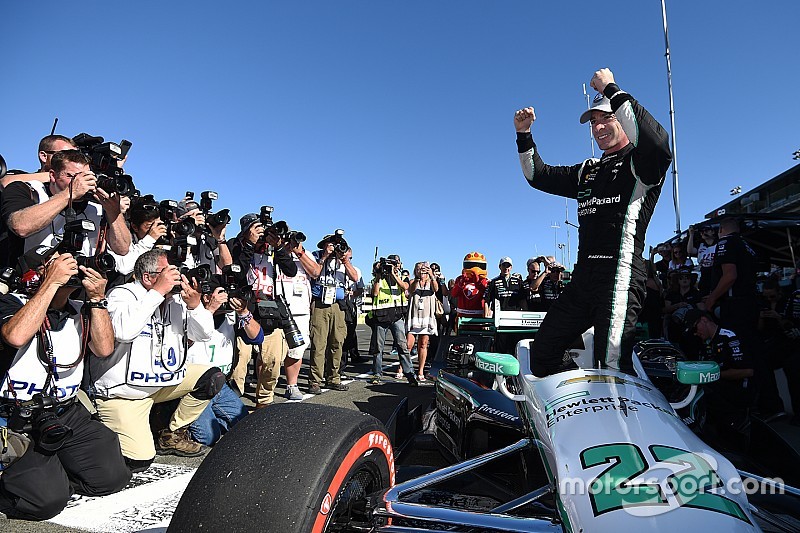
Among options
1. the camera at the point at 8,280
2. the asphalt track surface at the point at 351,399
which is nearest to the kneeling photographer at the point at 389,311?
the asphalt track surface at the point at 351,399

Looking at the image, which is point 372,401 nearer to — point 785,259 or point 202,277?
point 202,277

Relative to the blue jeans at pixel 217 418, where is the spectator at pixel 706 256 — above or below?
above

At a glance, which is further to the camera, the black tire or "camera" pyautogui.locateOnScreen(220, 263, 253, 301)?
"camera" pyautogui.locateOnScreen(220, 263, 253, 301)

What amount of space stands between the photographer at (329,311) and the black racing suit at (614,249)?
149 inches

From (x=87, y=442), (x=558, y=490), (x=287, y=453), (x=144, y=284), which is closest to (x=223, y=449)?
(x=287, y=453)

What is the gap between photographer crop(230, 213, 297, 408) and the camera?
15.8ft

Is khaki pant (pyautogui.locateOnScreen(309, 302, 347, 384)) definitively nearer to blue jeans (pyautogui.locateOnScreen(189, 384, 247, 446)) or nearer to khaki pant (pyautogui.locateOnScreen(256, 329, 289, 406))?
khaki pant (pyautogui.locateOnScreen(256, 329, 289, 406))

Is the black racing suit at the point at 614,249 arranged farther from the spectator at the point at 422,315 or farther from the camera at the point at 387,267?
the camera at the point at 387,267

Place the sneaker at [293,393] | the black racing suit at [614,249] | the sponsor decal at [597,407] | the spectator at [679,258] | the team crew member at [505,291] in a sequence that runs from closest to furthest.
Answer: the sponsor decal at [597,407]
the black racing suit at [614,249]
the sneaker at [293,393]
the team crew member at [505,291]
the spectator at [679,258]

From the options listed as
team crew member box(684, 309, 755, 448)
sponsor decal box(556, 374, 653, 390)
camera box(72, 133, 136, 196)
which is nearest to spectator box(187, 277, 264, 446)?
camera box(72, 133, 136, 196)

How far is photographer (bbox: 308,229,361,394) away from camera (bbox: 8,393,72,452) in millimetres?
3362

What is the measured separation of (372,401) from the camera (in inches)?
217

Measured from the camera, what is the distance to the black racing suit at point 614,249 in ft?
7.79

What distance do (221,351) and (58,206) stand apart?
1845 millimetres
